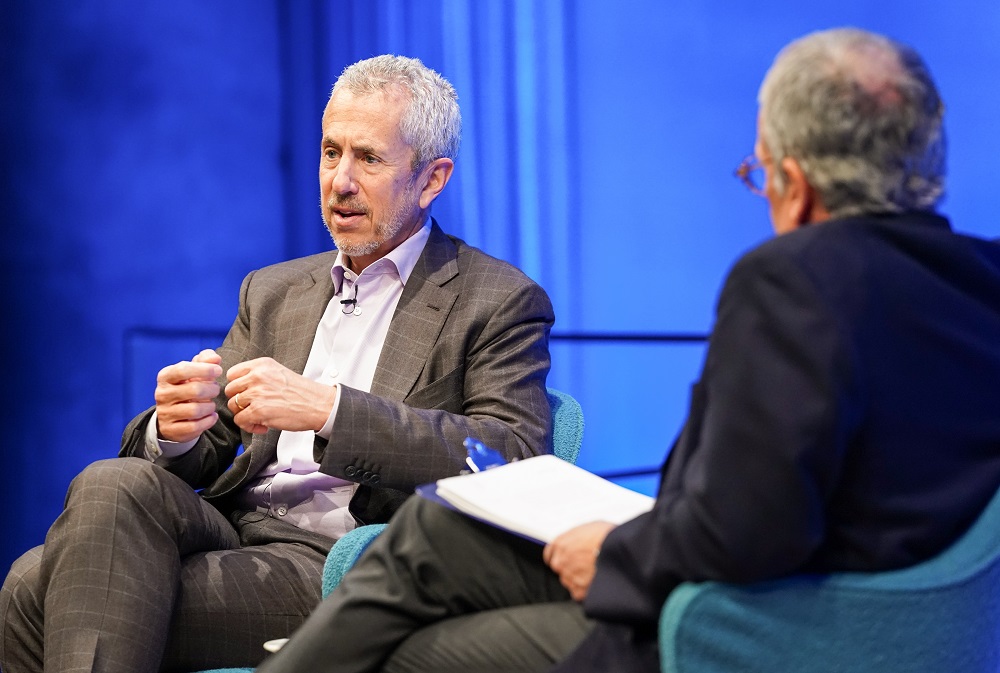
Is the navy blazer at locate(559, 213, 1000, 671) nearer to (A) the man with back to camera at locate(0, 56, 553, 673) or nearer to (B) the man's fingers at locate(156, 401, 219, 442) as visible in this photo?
(A) the man with back to camera at locate(0, 56, 553, 673)

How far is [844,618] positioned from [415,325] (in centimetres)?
120

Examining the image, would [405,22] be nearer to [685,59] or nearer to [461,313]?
[685,59]

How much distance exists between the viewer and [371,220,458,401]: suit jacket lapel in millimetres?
2174

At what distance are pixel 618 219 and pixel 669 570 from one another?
2.46m

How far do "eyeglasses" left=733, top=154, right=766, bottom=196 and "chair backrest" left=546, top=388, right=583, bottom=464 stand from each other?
895 mm

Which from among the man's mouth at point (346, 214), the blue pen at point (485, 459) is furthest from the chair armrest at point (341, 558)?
the man's mouth at point (346, 214)

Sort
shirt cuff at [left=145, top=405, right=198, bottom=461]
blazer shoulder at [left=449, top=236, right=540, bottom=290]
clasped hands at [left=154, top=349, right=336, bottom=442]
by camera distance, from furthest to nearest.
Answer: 1. blazer shoulder at [left=449, top=236, right=540, bottom=290]
2. shirt cuff at [left=145, top=405, right=198, bottom=461]
3. clasped hands at [left=154, top=349, right=336, bottom=442]

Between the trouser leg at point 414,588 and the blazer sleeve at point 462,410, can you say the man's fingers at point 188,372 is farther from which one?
the trouser leg at point 414,588

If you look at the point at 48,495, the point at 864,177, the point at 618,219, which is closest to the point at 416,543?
the point at 864,177

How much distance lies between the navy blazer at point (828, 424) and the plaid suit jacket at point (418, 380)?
0.77 m

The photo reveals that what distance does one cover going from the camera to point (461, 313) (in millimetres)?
2232

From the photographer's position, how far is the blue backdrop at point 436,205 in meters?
3.44

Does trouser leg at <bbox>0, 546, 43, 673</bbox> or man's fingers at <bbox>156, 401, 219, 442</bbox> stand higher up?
man's fingers at <bbox>156, 401, 219, 442</bbox>

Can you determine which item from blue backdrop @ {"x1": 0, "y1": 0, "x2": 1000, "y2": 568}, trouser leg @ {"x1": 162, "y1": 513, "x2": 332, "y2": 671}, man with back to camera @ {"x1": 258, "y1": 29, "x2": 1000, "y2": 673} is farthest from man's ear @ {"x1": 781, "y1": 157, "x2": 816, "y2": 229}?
blue backdrop @ {"x1": 0, "y1": 0, "x2": 1000, "y2": 568}
